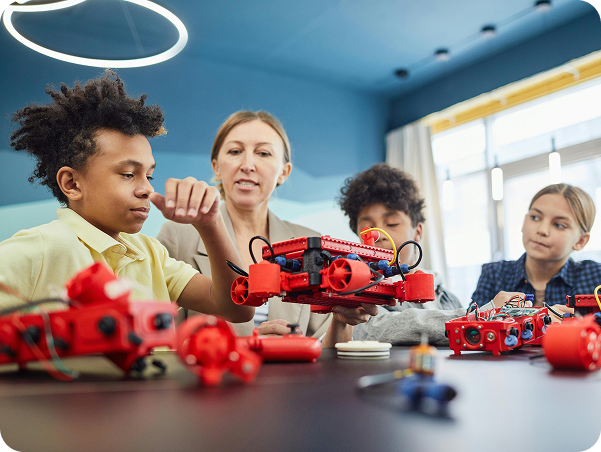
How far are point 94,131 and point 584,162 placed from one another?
3.51 m

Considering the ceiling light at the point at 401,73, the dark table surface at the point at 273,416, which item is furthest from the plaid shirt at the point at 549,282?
the ceiling light at the point at 401,73

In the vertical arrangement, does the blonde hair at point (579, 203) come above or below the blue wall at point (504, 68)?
below

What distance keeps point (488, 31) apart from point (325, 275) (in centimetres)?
362

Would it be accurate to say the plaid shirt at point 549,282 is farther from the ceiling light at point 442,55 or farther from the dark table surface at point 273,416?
the ceiling light at point 442,55

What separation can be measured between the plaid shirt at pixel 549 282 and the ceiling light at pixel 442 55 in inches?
98.3

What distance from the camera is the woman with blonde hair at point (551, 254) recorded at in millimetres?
1739

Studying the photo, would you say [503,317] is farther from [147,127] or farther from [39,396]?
[147,127]

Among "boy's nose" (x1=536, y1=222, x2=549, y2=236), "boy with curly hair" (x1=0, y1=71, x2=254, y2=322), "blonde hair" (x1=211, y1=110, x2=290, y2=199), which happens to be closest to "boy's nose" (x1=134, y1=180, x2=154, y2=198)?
"boy with curly hair" (x1=0, y1=71, x2=254, y2=322)

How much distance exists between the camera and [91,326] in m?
0.32

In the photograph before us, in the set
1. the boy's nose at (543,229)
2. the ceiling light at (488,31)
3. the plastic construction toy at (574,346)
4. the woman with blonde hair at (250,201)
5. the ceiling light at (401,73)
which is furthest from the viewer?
the ceiling light at (401,73)

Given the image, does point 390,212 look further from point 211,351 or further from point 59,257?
point 211,351

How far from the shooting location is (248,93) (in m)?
4.12

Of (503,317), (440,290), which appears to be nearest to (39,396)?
(503,317)

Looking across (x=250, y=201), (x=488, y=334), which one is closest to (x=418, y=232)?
(x=250, y=201)
